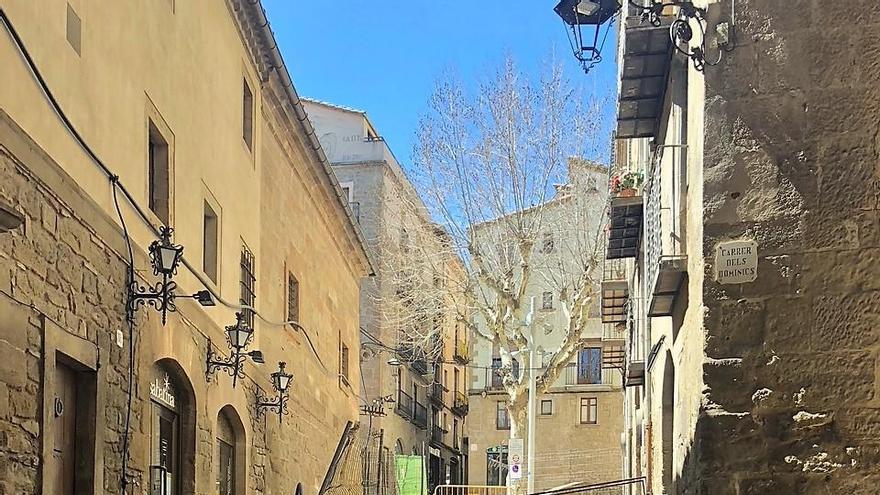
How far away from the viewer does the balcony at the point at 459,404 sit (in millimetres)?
47656

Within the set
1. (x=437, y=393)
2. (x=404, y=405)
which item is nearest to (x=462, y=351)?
(x=437, y=393)

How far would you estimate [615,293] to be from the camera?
57.7ft

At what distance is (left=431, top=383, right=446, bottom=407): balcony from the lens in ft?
138

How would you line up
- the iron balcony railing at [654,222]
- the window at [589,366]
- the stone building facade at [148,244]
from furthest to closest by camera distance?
the window at [589,366] → the iron balcony railing at [654,222] → the stone building facade at [148,244]

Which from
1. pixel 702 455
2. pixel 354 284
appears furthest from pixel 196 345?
pixel 354 284

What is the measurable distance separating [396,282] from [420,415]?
11.3 meters

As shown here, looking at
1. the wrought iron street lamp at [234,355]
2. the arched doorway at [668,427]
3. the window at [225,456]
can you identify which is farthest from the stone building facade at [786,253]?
the window at [225,456]

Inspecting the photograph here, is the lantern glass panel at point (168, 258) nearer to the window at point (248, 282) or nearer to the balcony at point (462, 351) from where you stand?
Result: the window at point (248, 282)

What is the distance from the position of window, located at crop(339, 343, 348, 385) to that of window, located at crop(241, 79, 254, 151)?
7.57 metres

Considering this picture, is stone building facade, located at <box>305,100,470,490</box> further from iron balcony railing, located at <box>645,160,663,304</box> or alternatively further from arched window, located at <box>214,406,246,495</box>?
iron balcony railing, located at <box>645,160,663,304</box>

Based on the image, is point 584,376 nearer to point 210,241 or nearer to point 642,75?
point 210,241

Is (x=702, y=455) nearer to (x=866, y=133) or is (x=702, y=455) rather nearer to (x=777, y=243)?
(x=777, y=243)

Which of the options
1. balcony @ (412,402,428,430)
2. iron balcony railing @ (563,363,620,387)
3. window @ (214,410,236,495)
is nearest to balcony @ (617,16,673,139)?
window @ (214,410,236,495)

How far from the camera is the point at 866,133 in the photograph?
5.61 m
